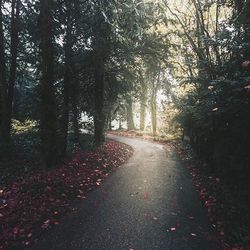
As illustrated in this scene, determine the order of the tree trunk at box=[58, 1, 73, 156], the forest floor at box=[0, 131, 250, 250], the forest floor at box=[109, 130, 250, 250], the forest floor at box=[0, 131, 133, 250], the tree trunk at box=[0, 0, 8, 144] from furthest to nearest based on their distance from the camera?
the tree trunk at box=[0, 0, 8, 144]
the tree trunk at box=[58, 1, 73, 156]
the forest floor at box=[0, 131, 133, 250]
the forest floor at box=[0, 131, 250, 250]
the forest floor at box=[109, 130, 250, 250]

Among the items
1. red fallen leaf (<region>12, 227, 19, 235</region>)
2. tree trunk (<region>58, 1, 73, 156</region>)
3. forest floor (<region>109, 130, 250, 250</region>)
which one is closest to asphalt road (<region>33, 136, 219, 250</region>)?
forest floor (<region>109, 130, 250, 250</region>)

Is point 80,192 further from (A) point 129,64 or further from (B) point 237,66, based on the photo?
(A) point 129,64

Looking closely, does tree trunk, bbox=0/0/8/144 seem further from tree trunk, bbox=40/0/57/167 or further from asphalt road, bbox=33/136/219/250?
asphalt road, bbox=33/136/219/250

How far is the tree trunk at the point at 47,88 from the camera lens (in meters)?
9.54

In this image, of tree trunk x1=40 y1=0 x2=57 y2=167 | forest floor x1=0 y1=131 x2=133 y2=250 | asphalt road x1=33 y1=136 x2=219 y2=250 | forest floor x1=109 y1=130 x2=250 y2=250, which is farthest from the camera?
tree trunk x1=40 y1=0 x2=57 y2=167

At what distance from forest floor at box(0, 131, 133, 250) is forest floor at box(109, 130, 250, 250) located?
11.9 ft

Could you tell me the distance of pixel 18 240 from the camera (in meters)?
5.38

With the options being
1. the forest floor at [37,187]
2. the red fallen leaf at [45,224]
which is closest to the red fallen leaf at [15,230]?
the forest floor at [37,187]

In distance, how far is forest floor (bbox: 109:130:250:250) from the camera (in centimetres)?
554

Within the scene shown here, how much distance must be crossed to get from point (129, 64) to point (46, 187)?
1056cm

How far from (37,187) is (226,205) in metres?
5.49

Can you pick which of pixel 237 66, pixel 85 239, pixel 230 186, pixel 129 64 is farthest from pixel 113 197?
pixel 129 64

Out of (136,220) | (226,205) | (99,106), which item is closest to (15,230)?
(136,220)

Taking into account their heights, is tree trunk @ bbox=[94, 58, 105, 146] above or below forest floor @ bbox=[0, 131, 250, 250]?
above
